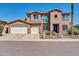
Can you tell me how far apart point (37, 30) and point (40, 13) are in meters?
3.55

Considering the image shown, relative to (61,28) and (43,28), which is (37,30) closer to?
(43,28)

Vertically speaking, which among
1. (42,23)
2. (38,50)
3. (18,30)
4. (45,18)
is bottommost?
(38,50)

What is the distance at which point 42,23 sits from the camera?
38.3m

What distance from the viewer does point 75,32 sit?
32.0m

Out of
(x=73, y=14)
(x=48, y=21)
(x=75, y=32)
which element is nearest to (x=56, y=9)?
(x=48, y=21)

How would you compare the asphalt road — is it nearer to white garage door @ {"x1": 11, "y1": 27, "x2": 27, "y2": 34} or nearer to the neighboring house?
white garage door @ {"x1": 11, "y1": 27, "x2": 27, "y2": 34}

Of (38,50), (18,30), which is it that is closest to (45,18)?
(18,30)

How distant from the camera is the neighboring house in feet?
122

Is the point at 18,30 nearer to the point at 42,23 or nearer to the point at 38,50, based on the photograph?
the point at 42,23

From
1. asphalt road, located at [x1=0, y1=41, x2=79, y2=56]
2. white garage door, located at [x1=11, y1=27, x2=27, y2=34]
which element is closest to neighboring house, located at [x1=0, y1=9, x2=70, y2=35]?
white garage door, located at [x1=11, y1=27, x2=27, y2=34]

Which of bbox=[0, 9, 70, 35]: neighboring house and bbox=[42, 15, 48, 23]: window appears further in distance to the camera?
bbox=[42, 15, 48, 23]: window

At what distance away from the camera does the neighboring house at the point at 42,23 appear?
3731 centimetres

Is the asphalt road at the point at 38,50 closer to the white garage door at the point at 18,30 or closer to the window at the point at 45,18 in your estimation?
the white garage door at the point at 18,30

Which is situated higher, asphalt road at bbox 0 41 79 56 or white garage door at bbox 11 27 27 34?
white garage door at bbox 11 27 27 34
